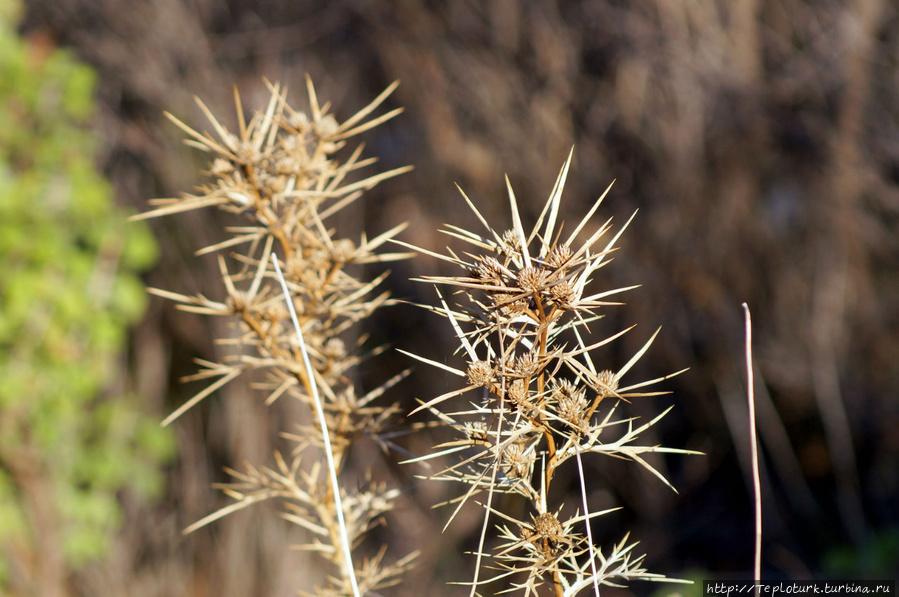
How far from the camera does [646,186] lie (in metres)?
3.22

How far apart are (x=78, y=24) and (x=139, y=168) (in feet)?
2.29

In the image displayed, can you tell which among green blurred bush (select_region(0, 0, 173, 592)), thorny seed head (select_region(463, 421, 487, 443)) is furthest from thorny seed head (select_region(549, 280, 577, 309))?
green blurred bush (select_region(0, 0, 173, 592))

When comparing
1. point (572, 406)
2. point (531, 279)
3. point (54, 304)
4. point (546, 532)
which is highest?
point (531, 279)

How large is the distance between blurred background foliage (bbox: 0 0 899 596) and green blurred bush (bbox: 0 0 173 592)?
18cm

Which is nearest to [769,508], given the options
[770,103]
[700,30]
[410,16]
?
[770,103]

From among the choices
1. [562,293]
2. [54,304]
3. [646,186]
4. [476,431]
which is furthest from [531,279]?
[54,304]

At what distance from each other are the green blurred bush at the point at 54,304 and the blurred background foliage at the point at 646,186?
0.18 m

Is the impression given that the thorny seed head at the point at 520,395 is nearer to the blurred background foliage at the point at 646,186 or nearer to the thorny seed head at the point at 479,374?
the thorny seed head at the point at 479,374

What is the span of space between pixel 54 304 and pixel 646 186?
2.69 meters

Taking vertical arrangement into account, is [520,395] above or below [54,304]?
above

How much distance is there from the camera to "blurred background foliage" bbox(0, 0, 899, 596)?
2998mm

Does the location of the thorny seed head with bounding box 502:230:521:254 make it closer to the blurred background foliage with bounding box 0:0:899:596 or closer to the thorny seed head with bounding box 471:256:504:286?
the thorny seed head with bounding box 471:256:504:286

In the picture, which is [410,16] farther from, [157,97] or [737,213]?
[737,213]

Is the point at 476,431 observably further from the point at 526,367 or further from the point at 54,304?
the point at 54,304
